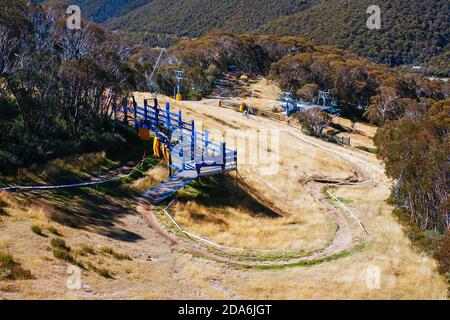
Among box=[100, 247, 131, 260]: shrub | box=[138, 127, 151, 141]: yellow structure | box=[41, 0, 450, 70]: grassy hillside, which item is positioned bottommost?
box=[100, 247, 131, 260]: shrub

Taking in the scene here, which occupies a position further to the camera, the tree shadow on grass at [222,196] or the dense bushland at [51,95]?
the tree shadow on grass at [222,196]

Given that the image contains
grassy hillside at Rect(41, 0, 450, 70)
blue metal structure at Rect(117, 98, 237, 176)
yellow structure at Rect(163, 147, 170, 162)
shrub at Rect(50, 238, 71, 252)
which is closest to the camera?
shrub at Rect(50, 238, 71, 252)

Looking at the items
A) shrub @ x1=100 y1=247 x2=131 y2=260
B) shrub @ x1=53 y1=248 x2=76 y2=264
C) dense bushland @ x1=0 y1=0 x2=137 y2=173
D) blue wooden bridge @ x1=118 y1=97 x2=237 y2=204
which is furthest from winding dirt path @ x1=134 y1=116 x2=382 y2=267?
dense bushland @ x1=0 y1=0 x2=137 y2=173

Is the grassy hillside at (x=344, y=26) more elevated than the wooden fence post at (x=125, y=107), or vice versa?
the grassy hillside at (x=344, y=26)

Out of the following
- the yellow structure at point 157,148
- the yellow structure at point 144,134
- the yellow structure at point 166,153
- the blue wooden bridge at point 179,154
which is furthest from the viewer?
the yellow structure at point 144,134

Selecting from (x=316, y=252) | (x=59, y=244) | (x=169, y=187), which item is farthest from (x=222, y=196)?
(x=59, y=244)

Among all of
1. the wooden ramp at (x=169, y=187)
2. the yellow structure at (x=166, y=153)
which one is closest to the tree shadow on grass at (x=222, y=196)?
the wooden ramp at (x=169, y=187)

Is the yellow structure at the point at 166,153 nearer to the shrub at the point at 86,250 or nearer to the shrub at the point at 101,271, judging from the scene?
the shrub at the point at 86,250

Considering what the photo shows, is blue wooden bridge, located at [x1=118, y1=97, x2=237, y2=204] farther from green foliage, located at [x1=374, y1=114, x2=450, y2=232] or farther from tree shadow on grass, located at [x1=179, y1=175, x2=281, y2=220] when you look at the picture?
green foliage, located at [x1=374, y1=114, x2=450, y2=232]

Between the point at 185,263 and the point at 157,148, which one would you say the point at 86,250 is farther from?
the point at 157,148
